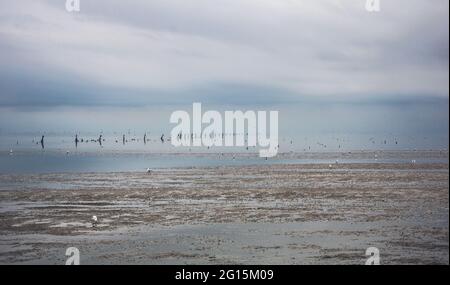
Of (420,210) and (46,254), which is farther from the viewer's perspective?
(420,210)

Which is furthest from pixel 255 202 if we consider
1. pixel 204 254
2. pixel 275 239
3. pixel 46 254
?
pixel 46 254

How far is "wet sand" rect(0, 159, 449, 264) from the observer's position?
74.5ft

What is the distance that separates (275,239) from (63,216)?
14.3 m

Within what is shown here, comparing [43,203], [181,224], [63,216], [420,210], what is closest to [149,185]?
[43,203]

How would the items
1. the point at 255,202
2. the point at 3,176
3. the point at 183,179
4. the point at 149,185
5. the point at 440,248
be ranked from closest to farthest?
the point at 440,248 < the point at 255,202 < the point at 149,185 < the point at 183,179 < the point at 3,176

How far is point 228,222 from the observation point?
2991cm

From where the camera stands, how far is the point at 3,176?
61.3 m

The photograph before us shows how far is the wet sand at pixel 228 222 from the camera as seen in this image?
22719 millimetres

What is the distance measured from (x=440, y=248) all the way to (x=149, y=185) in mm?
31358

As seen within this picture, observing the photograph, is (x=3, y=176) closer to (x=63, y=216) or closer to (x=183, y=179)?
(x=183, y=179)

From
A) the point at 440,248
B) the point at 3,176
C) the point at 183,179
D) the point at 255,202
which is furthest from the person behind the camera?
the point at 3,176

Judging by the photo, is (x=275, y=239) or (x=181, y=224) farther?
(x=181, y=224)

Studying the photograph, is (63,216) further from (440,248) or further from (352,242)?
(440,248)

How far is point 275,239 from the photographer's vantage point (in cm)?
2545
